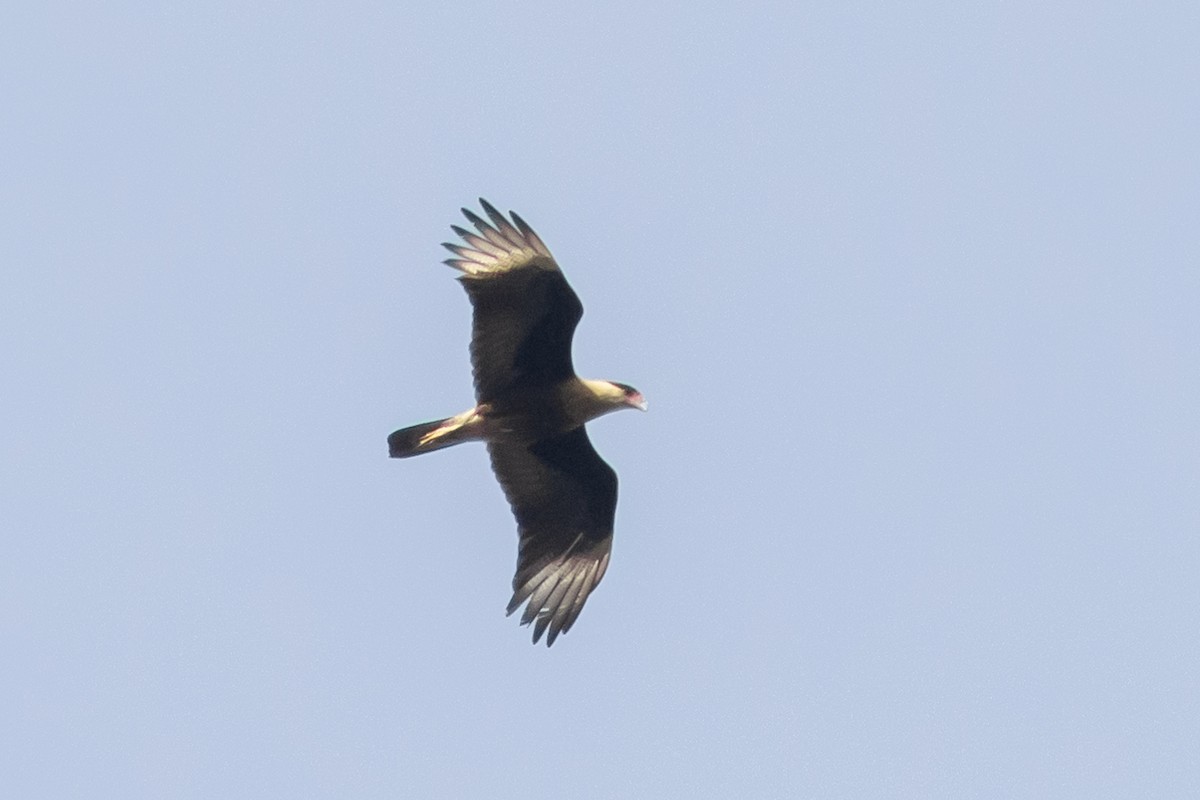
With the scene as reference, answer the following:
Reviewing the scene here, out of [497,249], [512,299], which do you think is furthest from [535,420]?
[497,249]

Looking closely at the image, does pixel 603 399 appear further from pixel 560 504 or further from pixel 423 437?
pixel 423 437

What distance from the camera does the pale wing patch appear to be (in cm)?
1806

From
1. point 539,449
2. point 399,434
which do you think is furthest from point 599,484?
point 399,434

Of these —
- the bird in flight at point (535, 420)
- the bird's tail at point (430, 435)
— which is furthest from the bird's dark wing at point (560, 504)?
the bird's tail at point (430, 435)

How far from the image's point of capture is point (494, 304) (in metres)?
18.2

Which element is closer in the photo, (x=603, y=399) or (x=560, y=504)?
(x=603, y=399)

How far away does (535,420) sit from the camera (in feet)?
61.3

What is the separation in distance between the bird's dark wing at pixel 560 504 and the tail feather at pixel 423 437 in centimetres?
69

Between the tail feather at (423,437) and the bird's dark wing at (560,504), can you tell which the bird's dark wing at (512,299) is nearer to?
the tail feather at (423,437)

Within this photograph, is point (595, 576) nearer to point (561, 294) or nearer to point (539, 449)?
point (539, 449)

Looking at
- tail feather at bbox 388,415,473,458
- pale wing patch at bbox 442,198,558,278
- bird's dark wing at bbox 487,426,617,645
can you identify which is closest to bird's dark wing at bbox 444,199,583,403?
pale wing patch at bbox 442,198,558,278

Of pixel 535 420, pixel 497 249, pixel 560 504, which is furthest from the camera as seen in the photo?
pixel 560 504

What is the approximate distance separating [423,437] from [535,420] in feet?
2.96

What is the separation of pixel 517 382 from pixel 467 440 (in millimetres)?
628
